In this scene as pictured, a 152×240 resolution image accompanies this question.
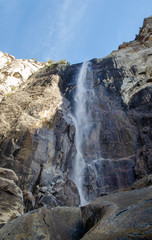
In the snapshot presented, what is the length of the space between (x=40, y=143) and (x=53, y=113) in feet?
15.1

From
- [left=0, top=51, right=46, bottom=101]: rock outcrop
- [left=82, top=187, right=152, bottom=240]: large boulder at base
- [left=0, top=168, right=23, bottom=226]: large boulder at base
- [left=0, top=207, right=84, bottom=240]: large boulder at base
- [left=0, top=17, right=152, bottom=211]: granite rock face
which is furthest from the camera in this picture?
[left=0, top=51, right=46, bottom=101]: rock outcrop

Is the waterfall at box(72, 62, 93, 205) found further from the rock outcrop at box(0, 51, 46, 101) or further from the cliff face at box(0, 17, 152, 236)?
the rock outcrop at box(0, 51, 46, 101)

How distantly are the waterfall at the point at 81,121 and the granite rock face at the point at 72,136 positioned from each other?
0.56m

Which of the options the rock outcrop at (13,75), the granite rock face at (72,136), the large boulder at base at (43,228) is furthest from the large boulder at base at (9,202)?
the rock outcrop at (13,75)

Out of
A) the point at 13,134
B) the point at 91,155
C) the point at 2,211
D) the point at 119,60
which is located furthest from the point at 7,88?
the point at 2,211

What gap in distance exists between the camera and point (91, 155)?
75.5 ft

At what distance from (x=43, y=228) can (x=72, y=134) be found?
16.7 m

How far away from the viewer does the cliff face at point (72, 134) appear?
1728 cm

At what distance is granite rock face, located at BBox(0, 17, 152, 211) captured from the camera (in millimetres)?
17219

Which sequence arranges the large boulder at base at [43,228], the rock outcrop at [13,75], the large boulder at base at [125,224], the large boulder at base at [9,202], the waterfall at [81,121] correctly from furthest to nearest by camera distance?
the rock outcrop at [13,75] < the waterfall at [81,121] < the large boulder at base at [9,202] < the large boulder at base at [43,228] < the large boulder at base at [125,224]

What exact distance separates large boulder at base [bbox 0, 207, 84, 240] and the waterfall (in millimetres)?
12679

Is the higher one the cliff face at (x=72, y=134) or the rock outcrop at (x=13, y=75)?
the rock outcrop at (x=13, y=75)

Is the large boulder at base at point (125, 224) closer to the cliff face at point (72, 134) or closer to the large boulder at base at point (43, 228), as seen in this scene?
the large boulder at base at point (43, 228)

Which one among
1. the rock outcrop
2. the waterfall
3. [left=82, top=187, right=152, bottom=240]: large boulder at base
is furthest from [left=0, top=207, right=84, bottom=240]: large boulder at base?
the rock outcrop
